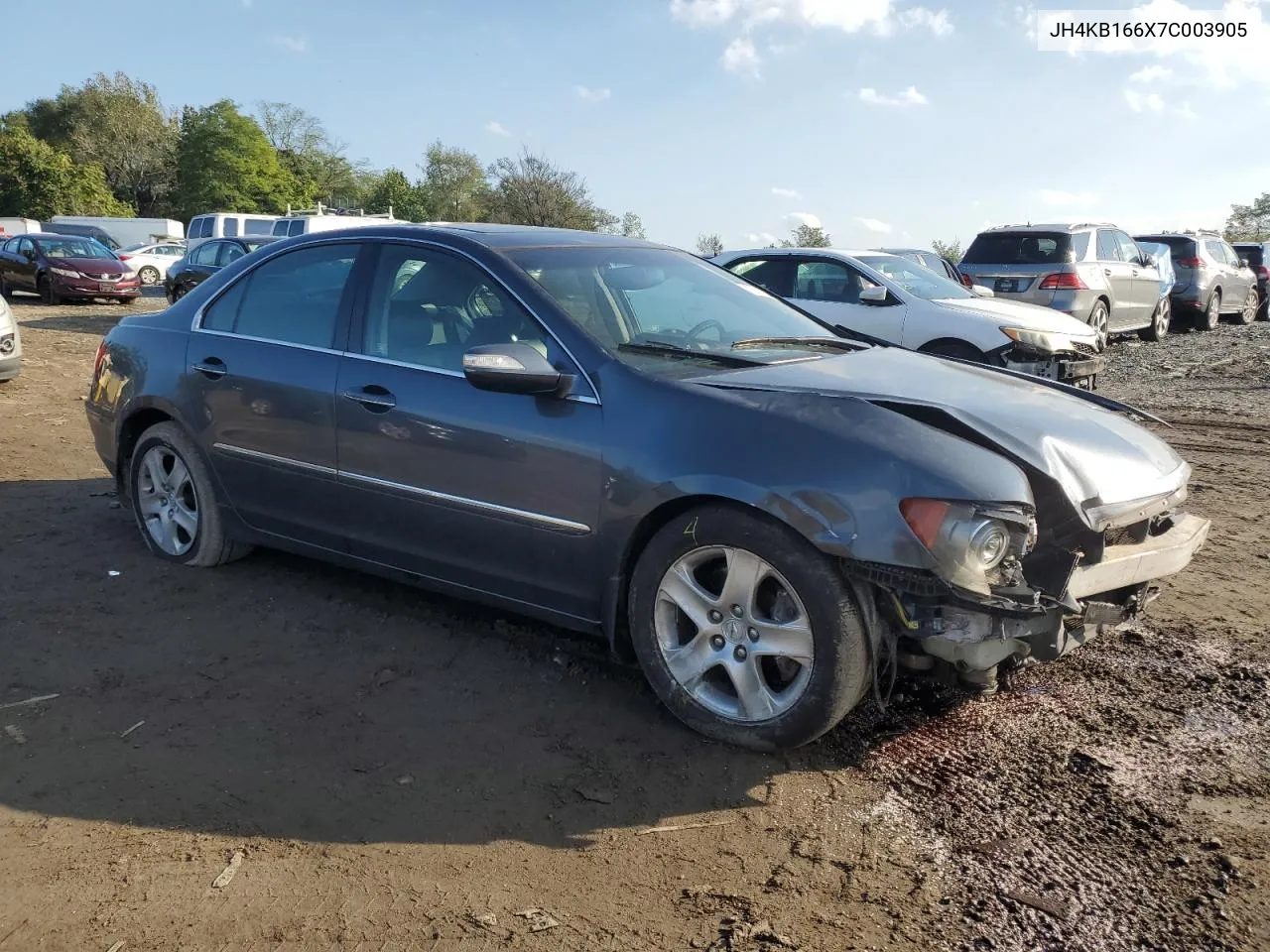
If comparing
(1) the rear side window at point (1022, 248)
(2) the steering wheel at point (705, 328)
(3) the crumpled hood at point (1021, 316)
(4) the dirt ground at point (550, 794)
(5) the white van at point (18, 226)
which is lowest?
(4) the dirt ground at point (550, 794)

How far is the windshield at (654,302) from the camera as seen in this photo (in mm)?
4012

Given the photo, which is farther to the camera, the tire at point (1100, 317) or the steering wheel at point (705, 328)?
the tire at point (1100, 317)

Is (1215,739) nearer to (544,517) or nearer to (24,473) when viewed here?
(544,517)

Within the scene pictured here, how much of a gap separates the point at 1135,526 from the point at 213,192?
72860 mm

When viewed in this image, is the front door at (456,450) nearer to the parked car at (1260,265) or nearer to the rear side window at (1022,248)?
the rear side window at (1022,248)

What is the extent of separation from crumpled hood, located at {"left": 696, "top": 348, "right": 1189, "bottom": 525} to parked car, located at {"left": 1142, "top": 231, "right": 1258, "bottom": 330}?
54.5 feet

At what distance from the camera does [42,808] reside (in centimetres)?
309

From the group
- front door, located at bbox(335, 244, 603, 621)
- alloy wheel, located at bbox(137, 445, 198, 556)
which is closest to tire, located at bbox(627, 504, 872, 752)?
front door, located at bbox(335, 244, 603, 621)

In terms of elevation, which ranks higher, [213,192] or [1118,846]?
[213,192]

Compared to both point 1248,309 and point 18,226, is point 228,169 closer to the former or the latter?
point 18,226

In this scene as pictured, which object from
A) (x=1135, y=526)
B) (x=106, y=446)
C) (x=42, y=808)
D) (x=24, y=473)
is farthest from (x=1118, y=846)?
(x=24, y=473)

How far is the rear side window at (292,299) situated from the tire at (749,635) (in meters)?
1.94

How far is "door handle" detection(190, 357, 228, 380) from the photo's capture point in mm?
4875

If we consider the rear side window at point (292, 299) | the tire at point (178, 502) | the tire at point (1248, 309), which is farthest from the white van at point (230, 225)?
the rear side window at point (292, 299)
